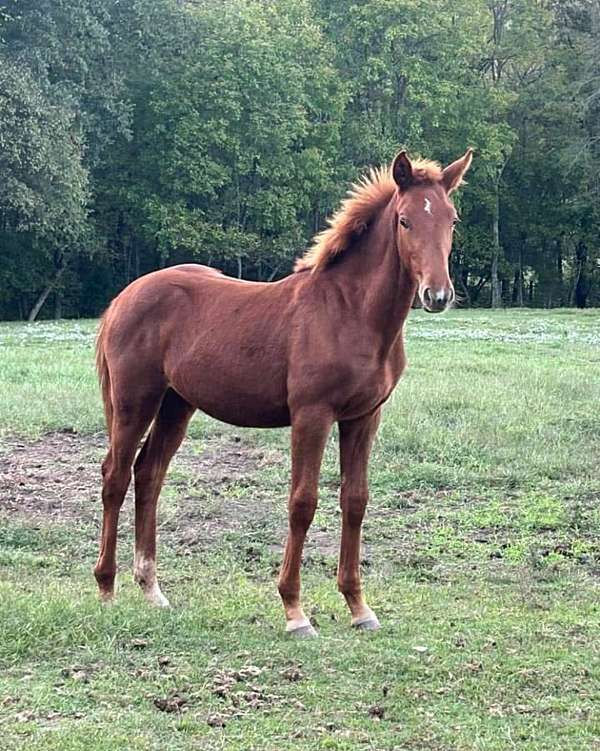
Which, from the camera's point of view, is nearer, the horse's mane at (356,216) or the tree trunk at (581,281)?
the horse's mane at (356,216)

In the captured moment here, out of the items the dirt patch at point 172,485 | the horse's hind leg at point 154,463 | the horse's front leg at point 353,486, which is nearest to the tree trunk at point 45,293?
the dirt patch at point 172,485

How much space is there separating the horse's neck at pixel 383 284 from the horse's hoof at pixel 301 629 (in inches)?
60.8

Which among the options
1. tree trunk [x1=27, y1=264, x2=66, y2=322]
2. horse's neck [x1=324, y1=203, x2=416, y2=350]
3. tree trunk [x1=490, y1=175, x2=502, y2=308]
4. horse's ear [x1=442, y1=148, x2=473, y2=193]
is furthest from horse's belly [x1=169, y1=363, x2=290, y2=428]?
tree trunk [x1=490, y1=175, x2=502, y2=308]

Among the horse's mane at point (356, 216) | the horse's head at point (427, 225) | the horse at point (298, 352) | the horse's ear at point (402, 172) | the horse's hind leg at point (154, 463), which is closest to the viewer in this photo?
the horse's head at point (427, 225)

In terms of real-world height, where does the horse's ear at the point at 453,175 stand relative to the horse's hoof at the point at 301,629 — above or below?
above

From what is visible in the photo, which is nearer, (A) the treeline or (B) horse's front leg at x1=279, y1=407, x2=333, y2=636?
(B) horse's front leg at x1=279, y1=407, x2=333, y2=636

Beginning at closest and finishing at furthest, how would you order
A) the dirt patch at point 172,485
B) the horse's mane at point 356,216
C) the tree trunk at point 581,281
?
the horse's mane at point 356,216
the dirt patch at point 172,485
the tree trunk at point 581,281

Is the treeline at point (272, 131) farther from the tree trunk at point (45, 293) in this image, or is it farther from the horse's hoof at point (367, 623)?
the horse's hoof at point (367, 623)

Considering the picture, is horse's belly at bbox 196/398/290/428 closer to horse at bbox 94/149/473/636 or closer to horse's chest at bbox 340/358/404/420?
horse at bbox 94/149/473/636

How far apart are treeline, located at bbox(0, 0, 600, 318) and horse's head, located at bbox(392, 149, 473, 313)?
82.2ft

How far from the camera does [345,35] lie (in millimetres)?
43062

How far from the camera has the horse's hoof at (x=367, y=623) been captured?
5145mm

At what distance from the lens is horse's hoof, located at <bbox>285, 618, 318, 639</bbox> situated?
4.95 meters

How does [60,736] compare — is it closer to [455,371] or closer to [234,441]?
[234,441]
